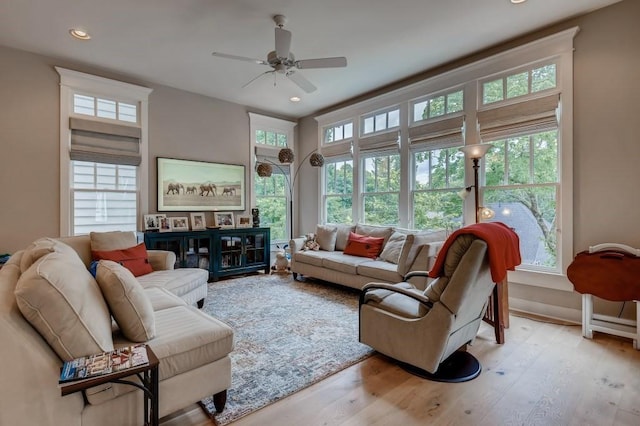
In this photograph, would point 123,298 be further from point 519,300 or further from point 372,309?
point 519,300

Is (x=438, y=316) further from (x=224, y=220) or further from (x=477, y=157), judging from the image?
(x=224, y=220)

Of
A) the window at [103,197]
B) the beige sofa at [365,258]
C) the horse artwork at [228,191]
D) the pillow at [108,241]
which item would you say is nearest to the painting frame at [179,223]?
the window at [103,197]

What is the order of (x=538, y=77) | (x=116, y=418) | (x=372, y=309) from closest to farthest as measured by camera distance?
(x=116, y=418) → (x=372, y=309) → (x=538, y=77)

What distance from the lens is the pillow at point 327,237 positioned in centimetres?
511

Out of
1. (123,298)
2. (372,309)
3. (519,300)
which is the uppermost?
(123,298)

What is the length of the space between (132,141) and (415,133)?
4.14 meters

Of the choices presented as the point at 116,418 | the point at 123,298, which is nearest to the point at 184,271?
the point at 123,298

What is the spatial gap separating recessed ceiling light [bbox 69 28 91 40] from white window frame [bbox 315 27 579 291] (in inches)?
157

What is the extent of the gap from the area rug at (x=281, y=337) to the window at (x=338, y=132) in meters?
2.76

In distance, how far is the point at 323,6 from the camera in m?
2.95

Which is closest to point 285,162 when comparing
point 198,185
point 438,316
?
point 198,185

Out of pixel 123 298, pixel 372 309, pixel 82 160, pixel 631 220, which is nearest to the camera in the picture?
pixel 123 298

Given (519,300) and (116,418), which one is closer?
(116,418)

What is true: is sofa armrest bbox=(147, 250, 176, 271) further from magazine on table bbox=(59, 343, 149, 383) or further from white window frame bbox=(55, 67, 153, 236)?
magazine on table bbox=(59, 343, 149, 383)
